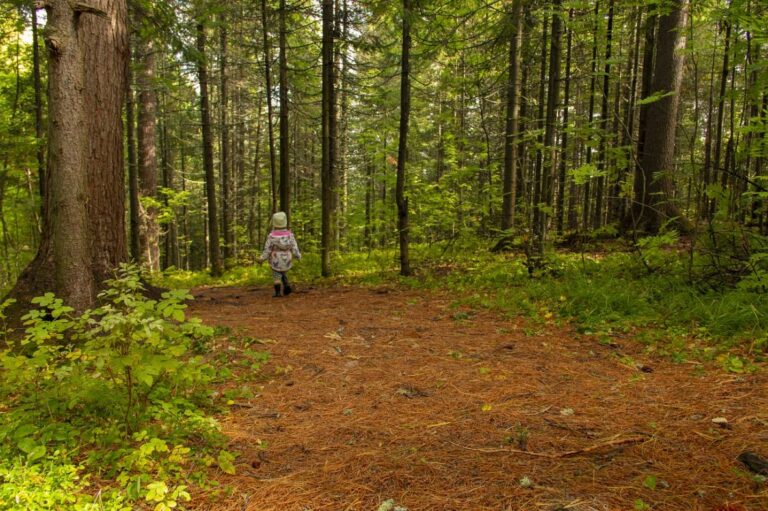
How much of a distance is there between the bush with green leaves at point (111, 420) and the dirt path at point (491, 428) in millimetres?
338

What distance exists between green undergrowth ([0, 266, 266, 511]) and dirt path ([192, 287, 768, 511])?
28cm

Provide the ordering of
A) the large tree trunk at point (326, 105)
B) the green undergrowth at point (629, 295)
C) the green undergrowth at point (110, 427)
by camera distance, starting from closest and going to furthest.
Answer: the green undergrowth at point (110, 427)
the green undergrowth at point (629, 295)
the large tree trunk at point (326, 105)

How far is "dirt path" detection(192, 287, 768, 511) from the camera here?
7.02 ft

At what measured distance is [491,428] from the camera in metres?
2.85

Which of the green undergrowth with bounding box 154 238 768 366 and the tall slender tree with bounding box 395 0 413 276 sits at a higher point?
the tall slender tree with bounding box 395 0 413 276

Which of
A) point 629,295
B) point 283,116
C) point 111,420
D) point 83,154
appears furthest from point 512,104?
point 111,420

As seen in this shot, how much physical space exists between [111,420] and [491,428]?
100 inches

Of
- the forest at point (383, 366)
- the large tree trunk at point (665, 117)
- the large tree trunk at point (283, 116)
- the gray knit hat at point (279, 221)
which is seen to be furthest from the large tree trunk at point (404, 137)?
the large tree trunk at point (665, 117)

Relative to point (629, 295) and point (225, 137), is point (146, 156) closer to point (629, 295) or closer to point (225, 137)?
point (225, 137)

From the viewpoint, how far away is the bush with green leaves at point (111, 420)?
7.11ft

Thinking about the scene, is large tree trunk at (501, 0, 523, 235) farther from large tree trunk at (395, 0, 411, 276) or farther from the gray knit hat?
the gray knit hat

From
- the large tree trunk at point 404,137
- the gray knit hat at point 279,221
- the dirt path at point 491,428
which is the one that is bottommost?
the dirt path at point 491,428

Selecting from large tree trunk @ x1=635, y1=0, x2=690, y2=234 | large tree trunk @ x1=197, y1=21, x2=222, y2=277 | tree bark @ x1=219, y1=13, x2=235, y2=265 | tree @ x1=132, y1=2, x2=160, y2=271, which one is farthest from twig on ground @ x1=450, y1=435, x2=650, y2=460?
tree @ x1=132, y1=2, x2=160, y2=271

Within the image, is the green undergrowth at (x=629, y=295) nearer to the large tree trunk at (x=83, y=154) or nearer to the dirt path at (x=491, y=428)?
the dirt path at (x=491, y=428)
